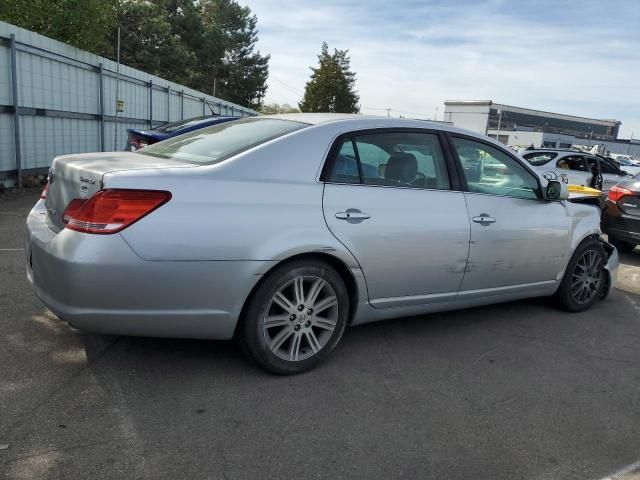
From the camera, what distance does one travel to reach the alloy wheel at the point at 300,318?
10.7 feet

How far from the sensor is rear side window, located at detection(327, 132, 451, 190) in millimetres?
3527

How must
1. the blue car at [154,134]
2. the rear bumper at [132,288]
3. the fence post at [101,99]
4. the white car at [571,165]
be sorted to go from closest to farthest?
the rear bumper at [132,288]
the blue car at [154,134]
the fence post at [101,99]
the white car at [571,165]

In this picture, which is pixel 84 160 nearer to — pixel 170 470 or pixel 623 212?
pixel 170 470

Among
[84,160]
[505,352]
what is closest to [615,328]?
[505,352]

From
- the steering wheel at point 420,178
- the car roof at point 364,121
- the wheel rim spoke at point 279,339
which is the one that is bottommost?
the wheel rim spoke at point 279,339

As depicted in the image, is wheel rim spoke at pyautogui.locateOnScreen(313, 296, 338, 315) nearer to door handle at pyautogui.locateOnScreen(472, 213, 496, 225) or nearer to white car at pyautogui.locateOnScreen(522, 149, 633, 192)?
door handle at pyautogui.locateOnScreen(472, 213, 496, 225)

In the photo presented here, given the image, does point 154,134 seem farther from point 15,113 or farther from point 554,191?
point 554,191

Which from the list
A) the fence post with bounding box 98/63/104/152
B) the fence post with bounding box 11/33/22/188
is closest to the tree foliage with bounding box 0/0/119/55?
the fence post with bounding box 98/63/104/152

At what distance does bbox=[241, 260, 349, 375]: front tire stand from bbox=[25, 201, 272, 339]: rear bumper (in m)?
0.13

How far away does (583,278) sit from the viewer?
505 centimetres

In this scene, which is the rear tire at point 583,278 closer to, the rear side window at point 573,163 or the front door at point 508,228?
the front door at point 508,228

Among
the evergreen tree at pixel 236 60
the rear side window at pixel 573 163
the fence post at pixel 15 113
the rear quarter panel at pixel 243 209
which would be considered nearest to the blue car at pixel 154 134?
the fence post at pixel 15 113

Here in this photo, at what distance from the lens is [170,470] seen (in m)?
2.39

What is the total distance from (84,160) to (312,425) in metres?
2.02
